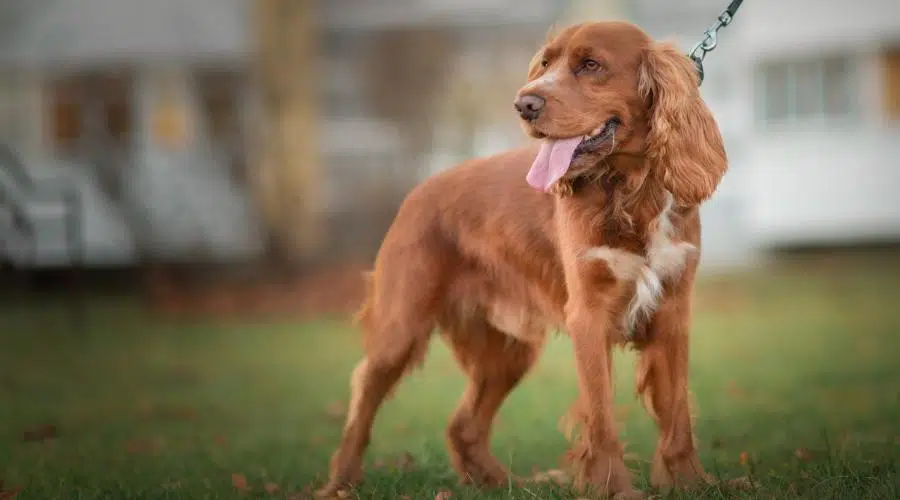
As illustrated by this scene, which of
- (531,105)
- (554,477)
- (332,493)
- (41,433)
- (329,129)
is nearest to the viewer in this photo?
(531,105)

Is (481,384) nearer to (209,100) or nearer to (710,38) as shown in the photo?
(710,38)

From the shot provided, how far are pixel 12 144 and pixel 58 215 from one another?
2516 millimetres

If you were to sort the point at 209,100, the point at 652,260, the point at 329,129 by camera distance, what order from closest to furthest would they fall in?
the point at 652,260
the point at 209,100
the point at 329,129

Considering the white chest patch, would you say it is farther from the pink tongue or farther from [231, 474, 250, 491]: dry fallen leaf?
[231, 474, 250, 491]: dry fallen leaf

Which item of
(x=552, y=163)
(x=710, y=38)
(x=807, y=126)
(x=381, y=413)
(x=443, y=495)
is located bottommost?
(x=381, y=413)

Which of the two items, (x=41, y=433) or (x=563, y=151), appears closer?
(x=563, y=151)

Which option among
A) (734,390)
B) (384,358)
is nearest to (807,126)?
(734,390)

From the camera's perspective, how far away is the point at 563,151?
4098 mm

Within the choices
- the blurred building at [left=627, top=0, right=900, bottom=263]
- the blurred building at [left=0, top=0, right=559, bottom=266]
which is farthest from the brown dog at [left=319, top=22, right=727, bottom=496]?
the blurred building at [left=627, top=0, right=900, bottom=263]

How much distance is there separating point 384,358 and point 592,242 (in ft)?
3.66

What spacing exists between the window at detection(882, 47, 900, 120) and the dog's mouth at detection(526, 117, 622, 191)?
17.6m

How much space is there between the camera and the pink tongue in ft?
13.4

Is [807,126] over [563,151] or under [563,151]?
under

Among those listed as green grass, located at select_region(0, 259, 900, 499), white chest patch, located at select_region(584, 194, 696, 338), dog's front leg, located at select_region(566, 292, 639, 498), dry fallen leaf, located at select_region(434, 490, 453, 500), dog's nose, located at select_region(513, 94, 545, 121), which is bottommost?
green grass, located at select_region(0, 259, 900, 499)
